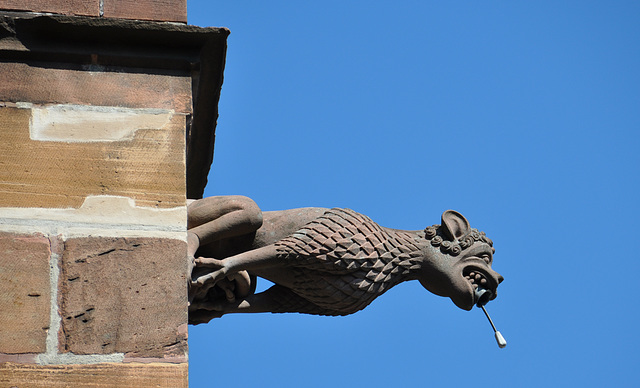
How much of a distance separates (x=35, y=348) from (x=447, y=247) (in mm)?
2439

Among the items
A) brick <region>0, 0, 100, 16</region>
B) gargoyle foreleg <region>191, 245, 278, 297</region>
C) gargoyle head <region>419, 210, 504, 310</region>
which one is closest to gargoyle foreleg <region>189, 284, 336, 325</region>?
gargoyle foreleg <region>191, 245, 278, 297</region>

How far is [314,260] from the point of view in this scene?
6613 millimetres

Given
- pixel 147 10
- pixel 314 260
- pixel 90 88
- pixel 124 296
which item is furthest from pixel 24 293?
pixel 147 10

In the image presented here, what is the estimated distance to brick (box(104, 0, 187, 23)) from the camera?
655cm

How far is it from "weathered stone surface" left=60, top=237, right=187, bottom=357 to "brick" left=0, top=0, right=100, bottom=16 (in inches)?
51.8

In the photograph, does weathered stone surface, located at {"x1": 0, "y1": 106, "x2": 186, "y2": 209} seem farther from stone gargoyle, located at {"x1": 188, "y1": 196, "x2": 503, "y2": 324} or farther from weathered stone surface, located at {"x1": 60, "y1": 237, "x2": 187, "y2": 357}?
stone gargoyle, located at {"x1": 188, "y1": 196, "x2": 503, "y2": 324}

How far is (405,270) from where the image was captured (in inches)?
271

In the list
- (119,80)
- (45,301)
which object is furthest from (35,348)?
(119,80)

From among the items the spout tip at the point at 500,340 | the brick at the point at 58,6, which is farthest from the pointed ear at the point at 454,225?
the brick at the point at 58,6

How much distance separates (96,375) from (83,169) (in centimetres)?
103

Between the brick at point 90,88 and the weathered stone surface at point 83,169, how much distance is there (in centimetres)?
14

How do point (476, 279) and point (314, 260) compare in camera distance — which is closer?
point (314, 260)

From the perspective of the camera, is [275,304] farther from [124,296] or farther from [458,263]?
[124,296]

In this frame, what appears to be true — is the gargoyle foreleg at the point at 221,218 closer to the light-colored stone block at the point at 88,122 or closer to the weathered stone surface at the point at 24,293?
the light-colored stone block at the point at 88,122
